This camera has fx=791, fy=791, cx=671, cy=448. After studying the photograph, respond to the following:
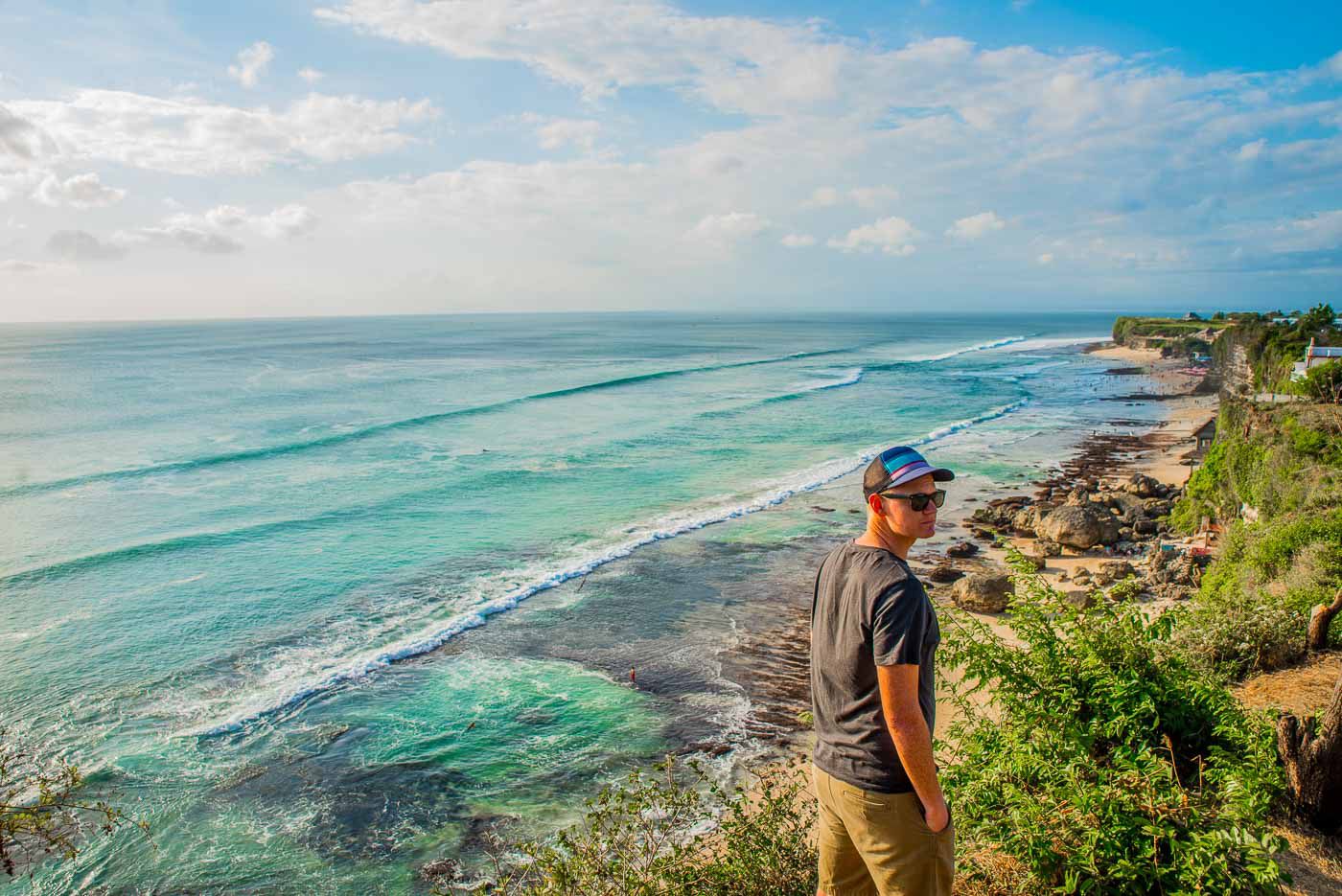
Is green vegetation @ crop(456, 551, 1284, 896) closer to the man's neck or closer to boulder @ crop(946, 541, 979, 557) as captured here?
the man's neck

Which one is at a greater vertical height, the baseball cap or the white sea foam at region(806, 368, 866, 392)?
the baseball cap

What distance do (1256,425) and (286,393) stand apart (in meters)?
56.2

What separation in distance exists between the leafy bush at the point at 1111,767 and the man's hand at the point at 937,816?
156 centimetres

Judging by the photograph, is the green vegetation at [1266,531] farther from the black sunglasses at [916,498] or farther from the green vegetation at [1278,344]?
the green vegetation at [1278,344]

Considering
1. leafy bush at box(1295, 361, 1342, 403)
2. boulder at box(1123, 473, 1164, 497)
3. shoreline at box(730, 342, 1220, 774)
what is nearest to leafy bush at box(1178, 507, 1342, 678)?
shoreline at box(730, 342, 1220, 774)

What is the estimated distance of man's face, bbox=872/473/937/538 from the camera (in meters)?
3.59

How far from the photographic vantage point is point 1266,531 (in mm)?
13953

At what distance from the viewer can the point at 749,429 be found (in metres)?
43.4

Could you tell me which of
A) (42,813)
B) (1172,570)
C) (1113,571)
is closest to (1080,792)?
(42,813)

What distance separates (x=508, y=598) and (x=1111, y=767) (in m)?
15.9

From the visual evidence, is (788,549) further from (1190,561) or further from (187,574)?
(187,574)

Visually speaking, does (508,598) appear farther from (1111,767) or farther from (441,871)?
(1111,767)

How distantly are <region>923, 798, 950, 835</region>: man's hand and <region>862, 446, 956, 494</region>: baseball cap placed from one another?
1.39m

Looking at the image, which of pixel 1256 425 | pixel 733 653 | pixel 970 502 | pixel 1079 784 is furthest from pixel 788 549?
pixel 1079 784
